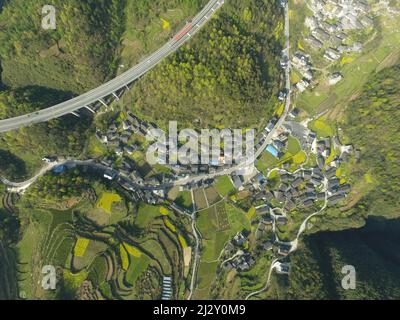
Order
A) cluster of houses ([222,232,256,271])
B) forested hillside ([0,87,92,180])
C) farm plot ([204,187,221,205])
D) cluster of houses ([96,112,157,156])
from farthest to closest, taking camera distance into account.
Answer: cluster of houses ([96,112,157,156]), farm plot ([204,187,221,205]), forested hillside ([0,87,92,180]), cluster of houses ([222,232,256,271])

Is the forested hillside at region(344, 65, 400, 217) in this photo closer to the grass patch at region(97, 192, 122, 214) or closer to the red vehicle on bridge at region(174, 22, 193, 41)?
the red vehicle on bridge at region(174, 22, 193, 41)

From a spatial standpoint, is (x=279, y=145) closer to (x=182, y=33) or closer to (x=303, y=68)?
(x=303, y=68)

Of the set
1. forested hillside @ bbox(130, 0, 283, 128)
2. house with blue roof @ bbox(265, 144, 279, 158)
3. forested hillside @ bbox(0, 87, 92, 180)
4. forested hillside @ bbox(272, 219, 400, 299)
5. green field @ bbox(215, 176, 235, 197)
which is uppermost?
forested hillside @ bbox(130, 0, 283, 128)

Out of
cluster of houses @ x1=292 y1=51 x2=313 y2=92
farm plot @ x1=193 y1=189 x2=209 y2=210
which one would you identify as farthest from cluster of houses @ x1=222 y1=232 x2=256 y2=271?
cluster of houses @ x1=292 y1=51 x2=313 y2=92

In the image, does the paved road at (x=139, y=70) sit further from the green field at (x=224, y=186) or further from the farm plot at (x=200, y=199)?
the green field at (x=224, y=186)

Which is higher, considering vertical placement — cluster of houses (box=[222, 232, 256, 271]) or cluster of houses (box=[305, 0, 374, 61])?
cluster of houses (box=[305, 0, 374, 61])

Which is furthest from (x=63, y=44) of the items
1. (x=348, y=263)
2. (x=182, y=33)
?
(x=348, y=263)
